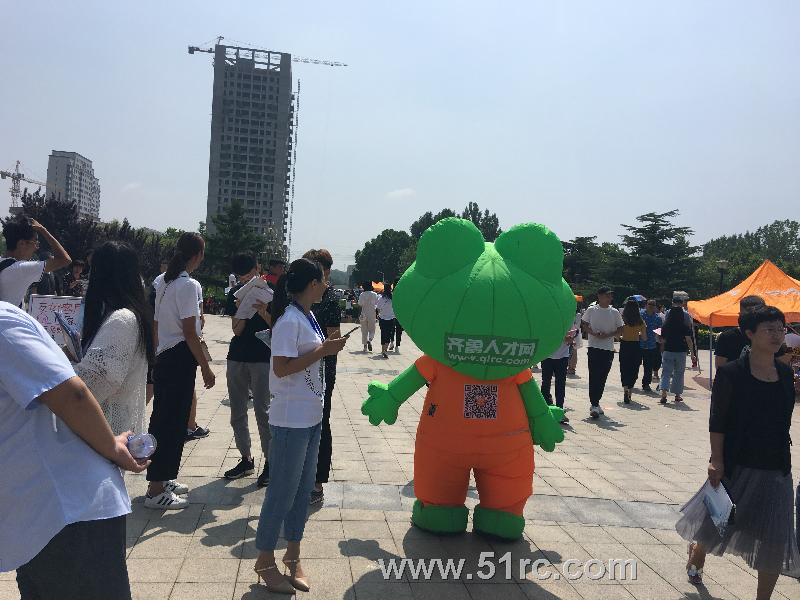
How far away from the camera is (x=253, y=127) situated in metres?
119

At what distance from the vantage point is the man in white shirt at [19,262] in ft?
14.6

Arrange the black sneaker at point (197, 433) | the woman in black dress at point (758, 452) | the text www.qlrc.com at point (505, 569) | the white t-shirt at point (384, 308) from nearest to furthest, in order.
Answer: the woman in black dress at point (758, 452) → the text www.qlrc.com at point (505, 569) → the black sneaker at point (197, 433) → the white t-shirt at point (384, 308)

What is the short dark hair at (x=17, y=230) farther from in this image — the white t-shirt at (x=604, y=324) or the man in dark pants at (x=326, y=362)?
the white t-shirt at (x=604, y=324)

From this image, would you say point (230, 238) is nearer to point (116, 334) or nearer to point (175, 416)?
point (175, 416)

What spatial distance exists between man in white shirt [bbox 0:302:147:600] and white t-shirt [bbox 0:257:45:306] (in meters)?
3.17

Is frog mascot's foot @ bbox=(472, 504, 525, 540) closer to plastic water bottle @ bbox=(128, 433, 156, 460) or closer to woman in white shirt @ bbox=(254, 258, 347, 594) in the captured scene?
woman in white shirt @ bbox=(254, 258, 347, 594)

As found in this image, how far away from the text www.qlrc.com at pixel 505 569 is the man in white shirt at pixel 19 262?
Answer: 10.9ft

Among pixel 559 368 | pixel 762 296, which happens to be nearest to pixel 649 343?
pixel 762 296

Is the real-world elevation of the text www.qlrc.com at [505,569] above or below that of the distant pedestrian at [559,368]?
below

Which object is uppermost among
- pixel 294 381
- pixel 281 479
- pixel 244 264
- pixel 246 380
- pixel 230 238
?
pixel 230 238

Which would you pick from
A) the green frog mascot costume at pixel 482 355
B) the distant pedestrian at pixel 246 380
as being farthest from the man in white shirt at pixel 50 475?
the distant pedestrian at pixel 246 380

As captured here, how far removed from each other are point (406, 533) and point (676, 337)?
28.1 ft

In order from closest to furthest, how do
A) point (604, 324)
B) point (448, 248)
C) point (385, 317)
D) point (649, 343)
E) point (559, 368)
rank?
point (448, 248), point (559, 368), point (604, 324), point (649, 343), point (385, 317)

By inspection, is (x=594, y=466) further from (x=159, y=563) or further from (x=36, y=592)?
(x=36, y=592)
